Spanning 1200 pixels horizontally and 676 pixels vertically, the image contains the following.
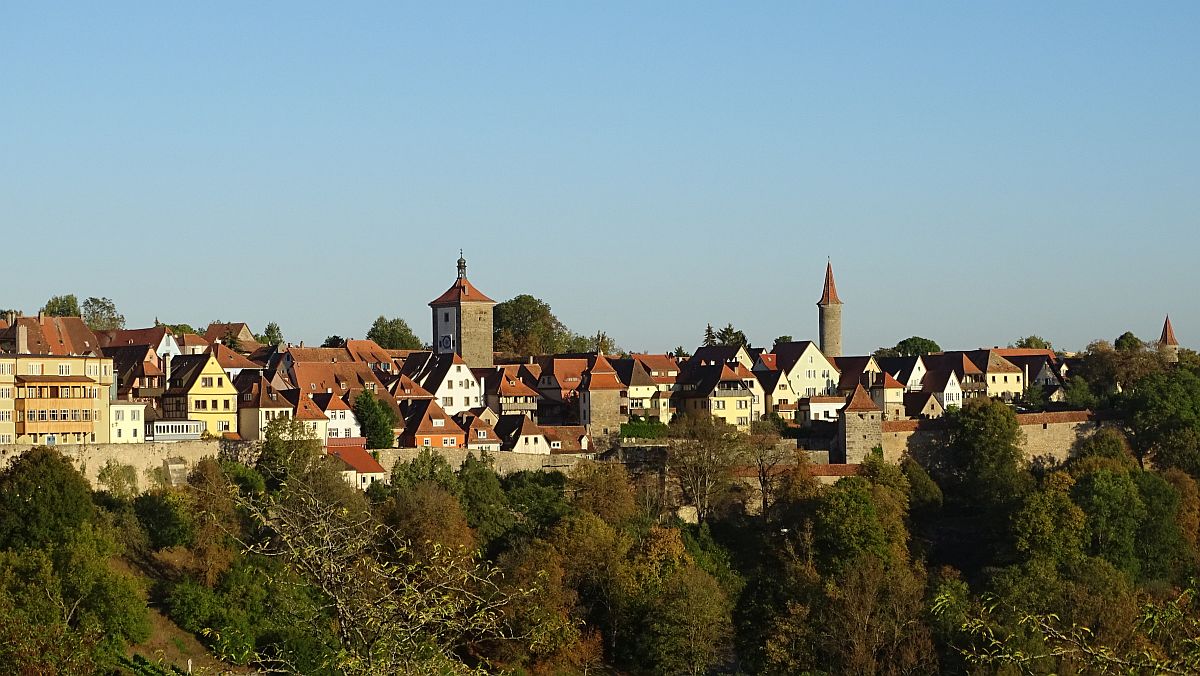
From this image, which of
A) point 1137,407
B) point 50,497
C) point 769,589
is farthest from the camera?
point 1137,407

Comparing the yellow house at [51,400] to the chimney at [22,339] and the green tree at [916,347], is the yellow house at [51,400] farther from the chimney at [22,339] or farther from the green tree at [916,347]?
the green tree at [916,347]

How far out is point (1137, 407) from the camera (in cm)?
6066

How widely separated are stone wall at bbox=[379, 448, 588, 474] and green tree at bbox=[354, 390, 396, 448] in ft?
4.06

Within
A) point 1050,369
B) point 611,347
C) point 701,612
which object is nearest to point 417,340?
point 611,347

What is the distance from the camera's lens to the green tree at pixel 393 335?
85500 mm

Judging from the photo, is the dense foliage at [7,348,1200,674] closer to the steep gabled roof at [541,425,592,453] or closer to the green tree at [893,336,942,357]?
the steep gabled roof at [541,425,592,453]

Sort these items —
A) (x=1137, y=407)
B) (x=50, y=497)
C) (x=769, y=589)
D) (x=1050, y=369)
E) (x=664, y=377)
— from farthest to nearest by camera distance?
(x=1050, y=369), (x=664, y=377), (x=1137, y=407), (x=769, y=589), (x=50, y=497)

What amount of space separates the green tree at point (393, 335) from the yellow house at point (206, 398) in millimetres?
32887

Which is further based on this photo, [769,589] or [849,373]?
[849,373]

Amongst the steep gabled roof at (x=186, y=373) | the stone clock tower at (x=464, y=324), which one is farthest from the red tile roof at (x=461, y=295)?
the steep gabled roof at (x=186, y=373)

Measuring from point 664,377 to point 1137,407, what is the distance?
667 inches

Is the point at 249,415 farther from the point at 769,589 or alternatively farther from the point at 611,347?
the point at 611,347

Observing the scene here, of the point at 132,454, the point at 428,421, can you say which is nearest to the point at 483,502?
the point at 428,421

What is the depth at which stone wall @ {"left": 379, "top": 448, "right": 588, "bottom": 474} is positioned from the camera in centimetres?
4953
